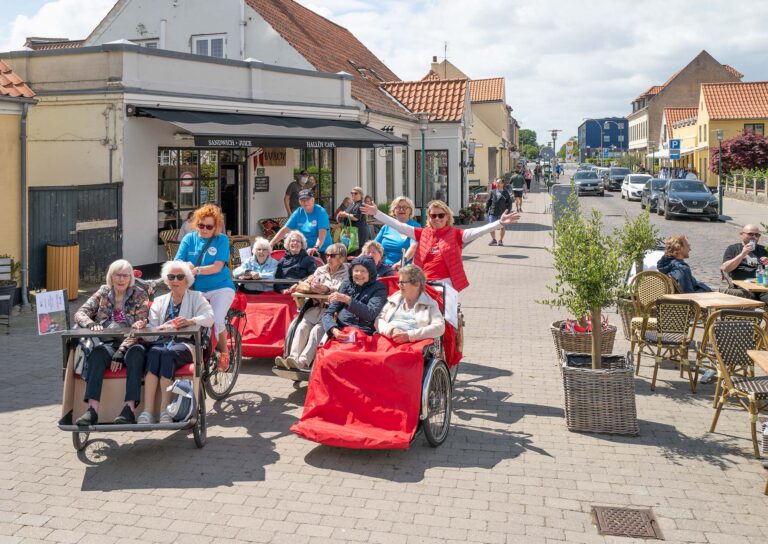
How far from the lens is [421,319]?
657 cm

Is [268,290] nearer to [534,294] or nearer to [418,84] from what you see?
[534,294]

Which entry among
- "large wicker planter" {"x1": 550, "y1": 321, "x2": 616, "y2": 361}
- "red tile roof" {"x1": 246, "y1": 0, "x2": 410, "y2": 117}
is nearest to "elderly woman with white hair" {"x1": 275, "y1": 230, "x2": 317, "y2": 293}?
"large wicker planter" {"x1": 550, "y1": 321, "x2": 616, "y2": 361}

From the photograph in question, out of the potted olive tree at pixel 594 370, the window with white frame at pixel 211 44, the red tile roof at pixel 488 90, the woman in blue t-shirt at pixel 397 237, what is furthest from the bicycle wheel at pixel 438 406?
the red tile roof at pixel 488 90

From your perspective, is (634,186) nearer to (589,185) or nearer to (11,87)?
(589,185)

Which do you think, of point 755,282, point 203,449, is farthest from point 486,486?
point 755,282

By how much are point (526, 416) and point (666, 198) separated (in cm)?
2676

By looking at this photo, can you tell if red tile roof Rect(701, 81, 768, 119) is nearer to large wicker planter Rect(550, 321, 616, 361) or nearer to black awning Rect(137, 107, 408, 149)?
black awning Rect(137, 107, 408, 149)

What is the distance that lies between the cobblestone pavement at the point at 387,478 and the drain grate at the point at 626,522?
71 millimetres

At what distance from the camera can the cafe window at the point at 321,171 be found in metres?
20.5

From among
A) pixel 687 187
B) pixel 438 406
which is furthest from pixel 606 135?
pixel 438 406

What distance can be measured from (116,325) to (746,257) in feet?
26.6

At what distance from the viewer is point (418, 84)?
29.5 metres

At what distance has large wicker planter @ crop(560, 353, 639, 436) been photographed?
646cm

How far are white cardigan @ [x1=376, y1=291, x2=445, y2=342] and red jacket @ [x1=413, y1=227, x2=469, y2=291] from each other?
1.16 m
